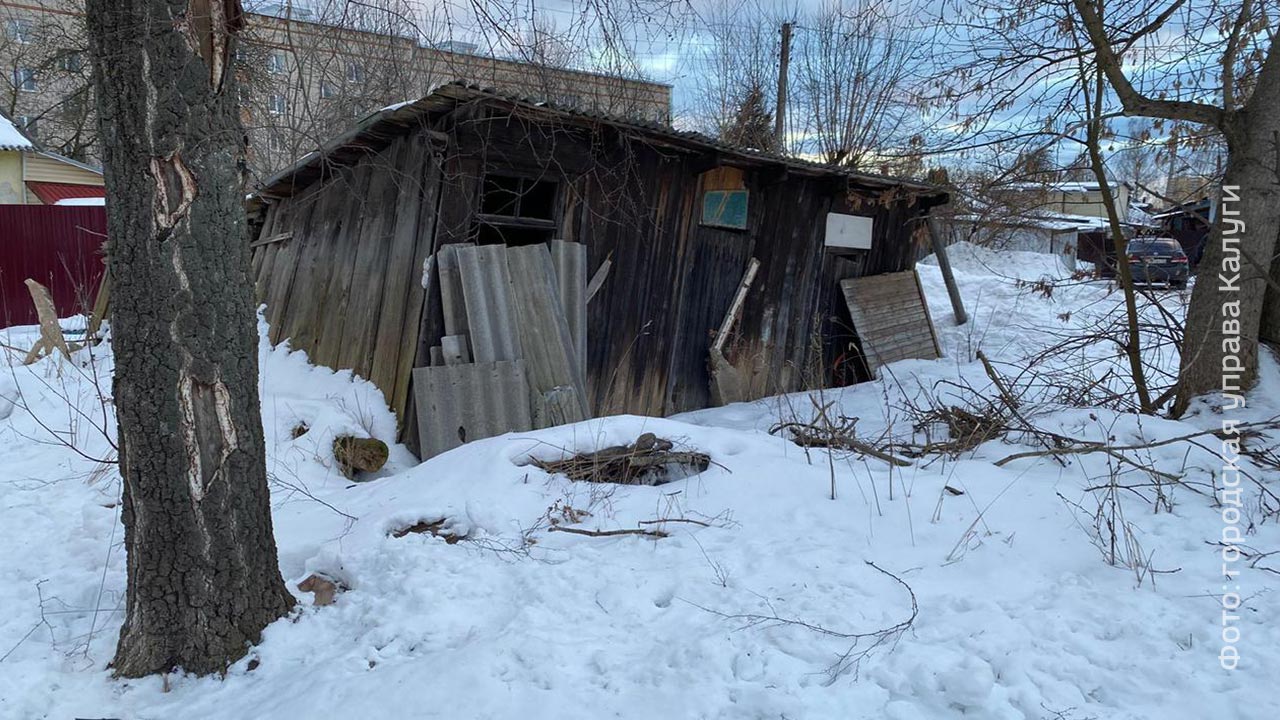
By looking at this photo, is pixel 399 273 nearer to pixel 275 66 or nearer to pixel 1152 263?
pixel 275 66

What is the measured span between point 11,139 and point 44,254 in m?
6.50

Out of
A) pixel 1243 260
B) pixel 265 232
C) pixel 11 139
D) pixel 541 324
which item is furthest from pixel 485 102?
pixel 11 139

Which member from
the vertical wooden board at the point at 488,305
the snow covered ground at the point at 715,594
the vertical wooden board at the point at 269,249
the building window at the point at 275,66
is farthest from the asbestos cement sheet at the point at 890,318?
the vertical wooden board at the point at 269,249

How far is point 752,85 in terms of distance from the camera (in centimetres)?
1747

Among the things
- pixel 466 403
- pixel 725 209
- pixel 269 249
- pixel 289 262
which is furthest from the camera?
pixel 269 249

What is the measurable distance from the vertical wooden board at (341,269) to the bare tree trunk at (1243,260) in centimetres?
665

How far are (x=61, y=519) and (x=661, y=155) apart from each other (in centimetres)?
556

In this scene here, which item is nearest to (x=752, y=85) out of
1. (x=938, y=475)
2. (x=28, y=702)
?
(x=938, y=475)

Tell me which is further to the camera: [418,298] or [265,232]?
[265,232]

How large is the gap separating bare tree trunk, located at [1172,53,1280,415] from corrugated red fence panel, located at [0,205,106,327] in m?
15.9

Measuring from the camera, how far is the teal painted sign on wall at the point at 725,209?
8086 mm

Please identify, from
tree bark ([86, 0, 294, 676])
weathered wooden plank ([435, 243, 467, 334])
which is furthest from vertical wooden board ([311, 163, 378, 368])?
tree bark ([86, 0, 294, 676])

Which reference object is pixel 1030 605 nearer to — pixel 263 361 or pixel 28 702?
pixel 28 702

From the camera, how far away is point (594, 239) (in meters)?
7.11
